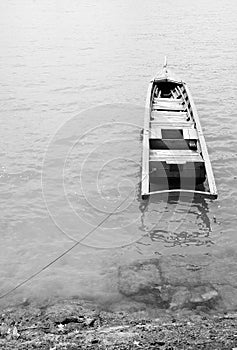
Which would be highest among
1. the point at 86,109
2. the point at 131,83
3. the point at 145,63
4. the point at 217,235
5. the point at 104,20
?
the point at 104,20

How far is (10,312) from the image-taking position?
619 centimetres

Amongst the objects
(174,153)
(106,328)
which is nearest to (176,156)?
(174,153)

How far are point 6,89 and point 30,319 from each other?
1491 centimetres

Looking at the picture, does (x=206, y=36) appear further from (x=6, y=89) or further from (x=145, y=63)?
(x=6, y=89)

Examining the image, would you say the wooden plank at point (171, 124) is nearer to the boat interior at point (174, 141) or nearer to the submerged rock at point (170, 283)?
the boat interior at point (174, 141)

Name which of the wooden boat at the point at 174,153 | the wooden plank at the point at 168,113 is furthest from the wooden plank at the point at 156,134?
the wooden plank at the point at 168,113

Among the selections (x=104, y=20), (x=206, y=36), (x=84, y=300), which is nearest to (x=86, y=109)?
(x=84, y=300)

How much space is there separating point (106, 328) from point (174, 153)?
18.7ft

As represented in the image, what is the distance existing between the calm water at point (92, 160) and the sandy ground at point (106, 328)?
60 cm

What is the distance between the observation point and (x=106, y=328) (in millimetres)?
5531

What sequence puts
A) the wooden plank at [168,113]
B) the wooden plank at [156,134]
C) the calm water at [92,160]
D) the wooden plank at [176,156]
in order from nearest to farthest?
the calm water at [92,160]
the wooden plank at [176,156]
the wooden plank at [156,134]
the wooden plank at [168,113]

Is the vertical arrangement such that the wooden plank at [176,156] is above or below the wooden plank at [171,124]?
below

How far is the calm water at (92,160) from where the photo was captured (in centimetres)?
793

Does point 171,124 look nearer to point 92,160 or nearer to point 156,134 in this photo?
point 156,134
